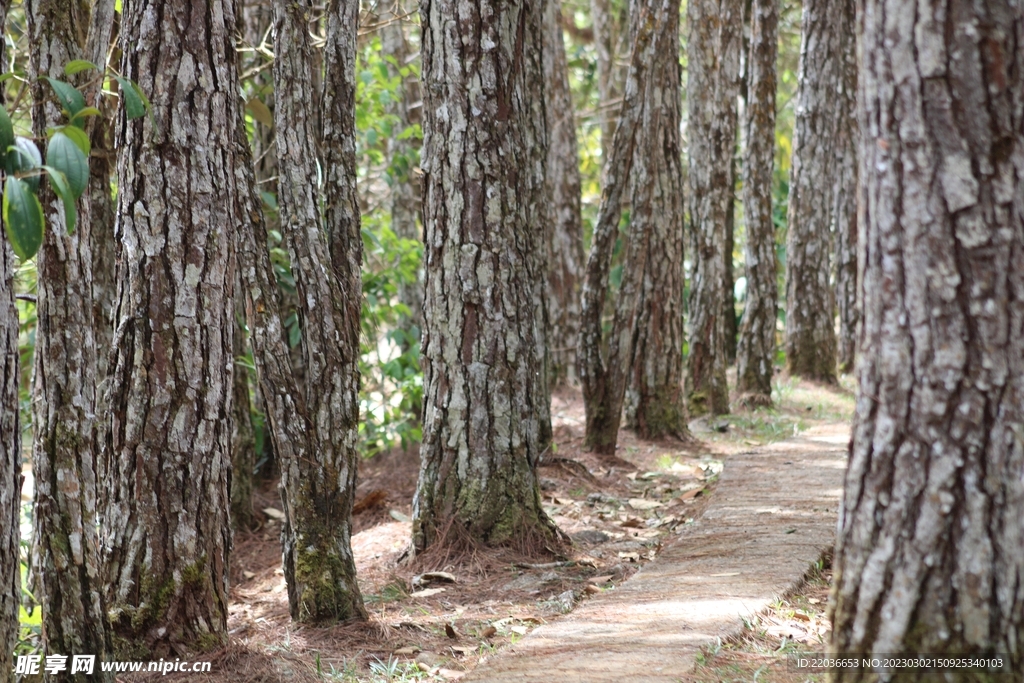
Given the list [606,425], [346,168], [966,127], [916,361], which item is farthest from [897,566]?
[606,425]

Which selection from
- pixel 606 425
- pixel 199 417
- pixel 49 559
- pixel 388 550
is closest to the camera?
pixel 49 559

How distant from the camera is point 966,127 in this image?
→ 259cm

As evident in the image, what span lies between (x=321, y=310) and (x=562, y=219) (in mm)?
7808

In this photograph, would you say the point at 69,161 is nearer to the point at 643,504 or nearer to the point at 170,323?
the point at 170,323

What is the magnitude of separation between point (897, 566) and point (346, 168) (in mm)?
3206

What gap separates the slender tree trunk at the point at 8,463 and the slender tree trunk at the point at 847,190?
1174cm

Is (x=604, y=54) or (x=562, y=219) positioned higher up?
(x=604, y=54)

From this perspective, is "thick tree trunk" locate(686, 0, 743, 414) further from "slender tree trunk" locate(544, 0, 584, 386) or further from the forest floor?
"slender tree trunk" locate(544, 0, 584, 386)

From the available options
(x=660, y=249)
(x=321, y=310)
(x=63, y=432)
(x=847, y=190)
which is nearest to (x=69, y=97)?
(x=63, y=432)

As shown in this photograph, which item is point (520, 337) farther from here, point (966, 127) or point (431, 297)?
point (966, 127)

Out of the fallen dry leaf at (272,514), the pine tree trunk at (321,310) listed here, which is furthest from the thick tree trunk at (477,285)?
the fallen dry leaf at (272,514)

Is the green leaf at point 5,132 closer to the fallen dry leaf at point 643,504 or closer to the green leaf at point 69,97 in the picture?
the green leaf at point 69,97

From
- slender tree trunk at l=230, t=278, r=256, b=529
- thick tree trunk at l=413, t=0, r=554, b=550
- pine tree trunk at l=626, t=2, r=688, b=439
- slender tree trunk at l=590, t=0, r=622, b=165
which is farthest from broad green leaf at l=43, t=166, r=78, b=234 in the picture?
slender tree trunk at l=590, t=0, r=622, b=165

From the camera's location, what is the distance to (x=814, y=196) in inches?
492
